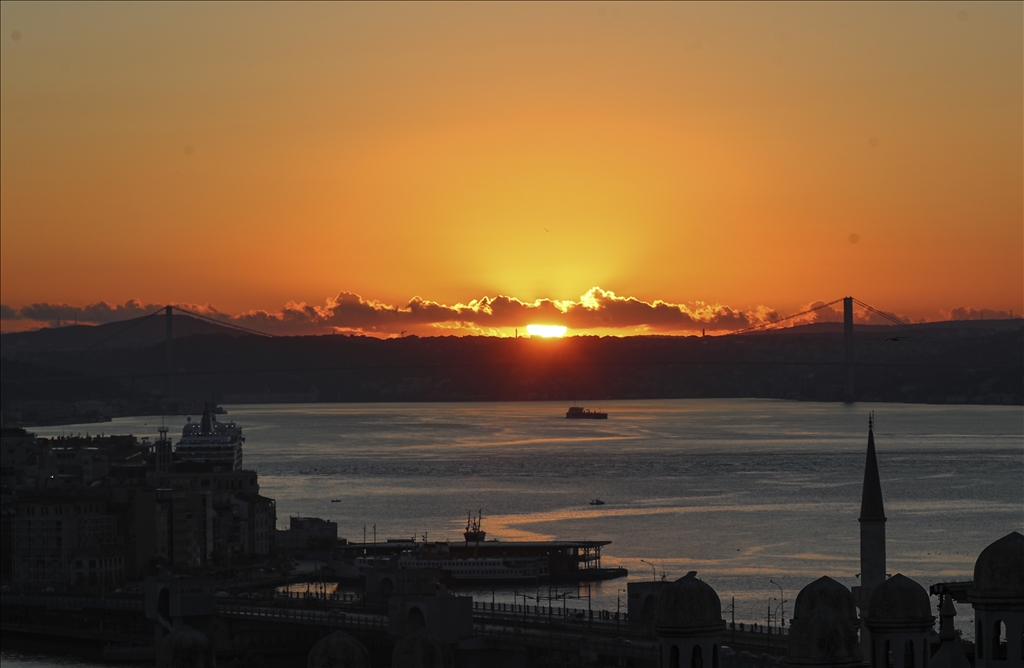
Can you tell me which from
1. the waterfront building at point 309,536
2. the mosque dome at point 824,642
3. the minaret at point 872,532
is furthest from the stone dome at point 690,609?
the waterfront building at point 309,536

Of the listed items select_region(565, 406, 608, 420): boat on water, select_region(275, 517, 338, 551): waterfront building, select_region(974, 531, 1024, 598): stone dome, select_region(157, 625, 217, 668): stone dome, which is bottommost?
select_region(275, 517, 338, 551): waterfront building

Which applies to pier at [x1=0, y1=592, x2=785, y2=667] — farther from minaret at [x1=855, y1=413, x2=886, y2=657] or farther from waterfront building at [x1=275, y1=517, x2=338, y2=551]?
minaret at [x1=855, y1=413, x2=886, y2=657]

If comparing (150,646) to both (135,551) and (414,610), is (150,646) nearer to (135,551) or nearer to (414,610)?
(414,610)

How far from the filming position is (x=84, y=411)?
159 m

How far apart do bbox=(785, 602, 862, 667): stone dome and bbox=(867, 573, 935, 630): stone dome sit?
55cm

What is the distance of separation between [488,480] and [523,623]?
41.5 meters

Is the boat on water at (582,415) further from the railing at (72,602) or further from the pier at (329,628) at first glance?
the railing at (72,602)

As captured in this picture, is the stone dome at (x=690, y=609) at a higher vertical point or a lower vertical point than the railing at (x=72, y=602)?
higher

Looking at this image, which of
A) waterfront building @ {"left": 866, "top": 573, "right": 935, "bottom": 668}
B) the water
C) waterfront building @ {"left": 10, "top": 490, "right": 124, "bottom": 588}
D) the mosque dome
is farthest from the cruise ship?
the mosque dome

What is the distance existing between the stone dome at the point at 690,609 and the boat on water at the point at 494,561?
31958 mm

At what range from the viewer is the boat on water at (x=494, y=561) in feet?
136

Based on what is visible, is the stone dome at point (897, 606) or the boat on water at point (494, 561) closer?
the stone dome at point (897, 606)

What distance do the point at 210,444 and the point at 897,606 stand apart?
62.4 meters

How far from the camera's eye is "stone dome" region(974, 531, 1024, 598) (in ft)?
26.6
